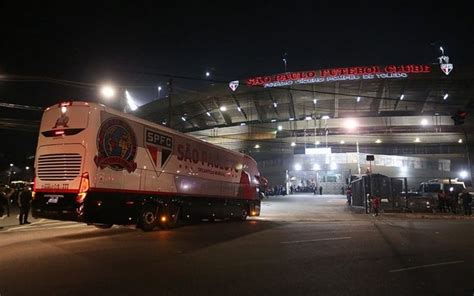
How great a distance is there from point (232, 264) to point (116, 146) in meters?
5.86

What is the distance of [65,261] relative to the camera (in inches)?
335

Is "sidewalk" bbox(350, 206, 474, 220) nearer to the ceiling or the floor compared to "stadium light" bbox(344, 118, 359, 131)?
nearer to the floor

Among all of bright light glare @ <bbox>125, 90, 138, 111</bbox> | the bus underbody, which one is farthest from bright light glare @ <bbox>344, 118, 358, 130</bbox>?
the bus underbody

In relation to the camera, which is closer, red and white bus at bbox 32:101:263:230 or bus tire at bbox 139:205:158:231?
red and white bus at bbox 32:101:263:230

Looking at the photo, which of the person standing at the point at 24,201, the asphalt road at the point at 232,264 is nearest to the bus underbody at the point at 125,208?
the asphalt road at the point at 232,264

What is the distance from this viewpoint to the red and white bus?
11.4 m

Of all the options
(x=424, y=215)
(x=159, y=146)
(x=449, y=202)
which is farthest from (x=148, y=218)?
(x=449, y=202)

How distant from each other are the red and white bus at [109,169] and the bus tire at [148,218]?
0.11 feet

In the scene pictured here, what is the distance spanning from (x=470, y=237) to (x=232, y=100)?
4232 cm

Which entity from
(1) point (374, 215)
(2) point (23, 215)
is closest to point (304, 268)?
(2) point (23, 215)

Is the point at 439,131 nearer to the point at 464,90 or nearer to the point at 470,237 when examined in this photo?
the point at 464,90

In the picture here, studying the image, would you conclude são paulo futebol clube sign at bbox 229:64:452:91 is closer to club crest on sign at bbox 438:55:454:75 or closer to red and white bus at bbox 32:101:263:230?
club crest on sign at bbox 438:55:454:75

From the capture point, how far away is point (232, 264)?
8344 mm

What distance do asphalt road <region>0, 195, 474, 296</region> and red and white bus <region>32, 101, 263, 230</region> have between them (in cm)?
98
